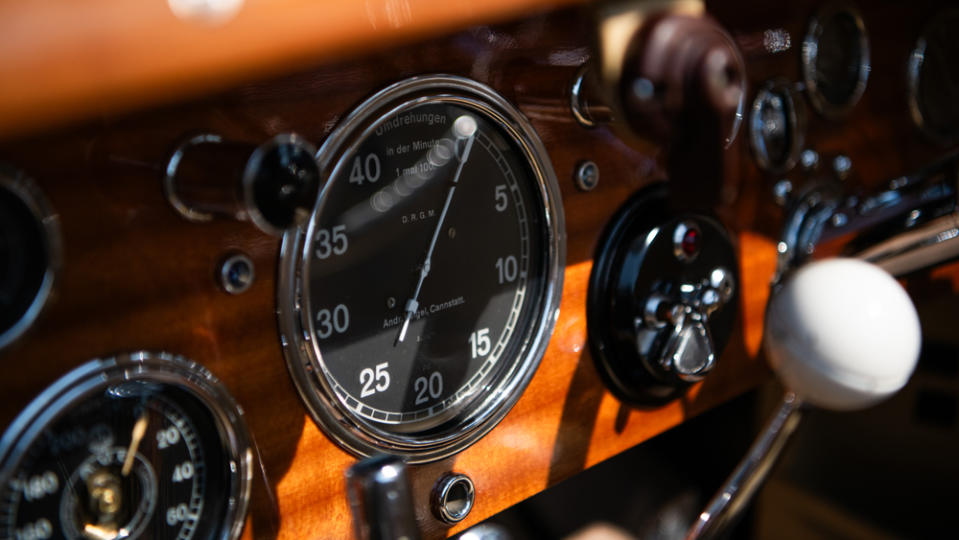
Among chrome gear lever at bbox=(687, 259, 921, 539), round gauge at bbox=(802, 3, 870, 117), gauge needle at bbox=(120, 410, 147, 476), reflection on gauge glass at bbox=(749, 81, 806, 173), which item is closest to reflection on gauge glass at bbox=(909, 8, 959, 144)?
round gauge at bbox=(802, 3, 870, 117)

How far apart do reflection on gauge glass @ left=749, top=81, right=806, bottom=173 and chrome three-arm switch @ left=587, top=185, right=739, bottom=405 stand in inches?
8.2

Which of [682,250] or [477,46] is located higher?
[477,46]

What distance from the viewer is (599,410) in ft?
3.35

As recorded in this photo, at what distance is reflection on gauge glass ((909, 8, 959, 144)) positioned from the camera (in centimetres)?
142

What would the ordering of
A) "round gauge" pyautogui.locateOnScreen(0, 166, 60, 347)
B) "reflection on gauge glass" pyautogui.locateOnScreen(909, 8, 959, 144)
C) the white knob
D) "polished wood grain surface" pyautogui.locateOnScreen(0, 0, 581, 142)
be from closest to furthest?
"polished wood grain surface" pyautogui.locateOnScreen(0, 0, 581, 142)
"round gauge" pyautogui.locateOnScreen(0, 166, 60, 347)
the white knob
"reflection on gauge glass" pyautogui.locateOnScreen(909, 8, 959, 144)

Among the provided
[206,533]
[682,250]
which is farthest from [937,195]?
[206,533]

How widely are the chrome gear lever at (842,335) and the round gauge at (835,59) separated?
1.40ft

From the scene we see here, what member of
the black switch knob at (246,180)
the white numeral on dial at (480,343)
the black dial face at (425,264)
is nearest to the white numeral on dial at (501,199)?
the black dial face at (425,264)

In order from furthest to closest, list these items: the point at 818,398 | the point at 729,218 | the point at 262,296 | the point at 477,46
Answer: the point at 729,218 → the point at 818,398 → the point at 477,46 → the point at 262,296

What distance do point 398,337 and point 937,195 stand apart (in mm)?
851

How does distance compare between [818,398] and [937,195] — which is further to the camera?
[937,195]

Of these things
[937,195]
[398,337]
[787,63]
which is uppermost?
[398,337]

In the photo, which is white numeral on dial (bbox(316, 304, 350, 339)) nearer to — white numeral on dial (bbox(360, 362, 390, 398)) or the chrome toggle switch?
white numeral on dial (bbox(360, 362, 390, 398))

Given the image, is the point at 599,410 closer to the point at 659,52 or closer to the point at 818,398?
the point at 818,398
